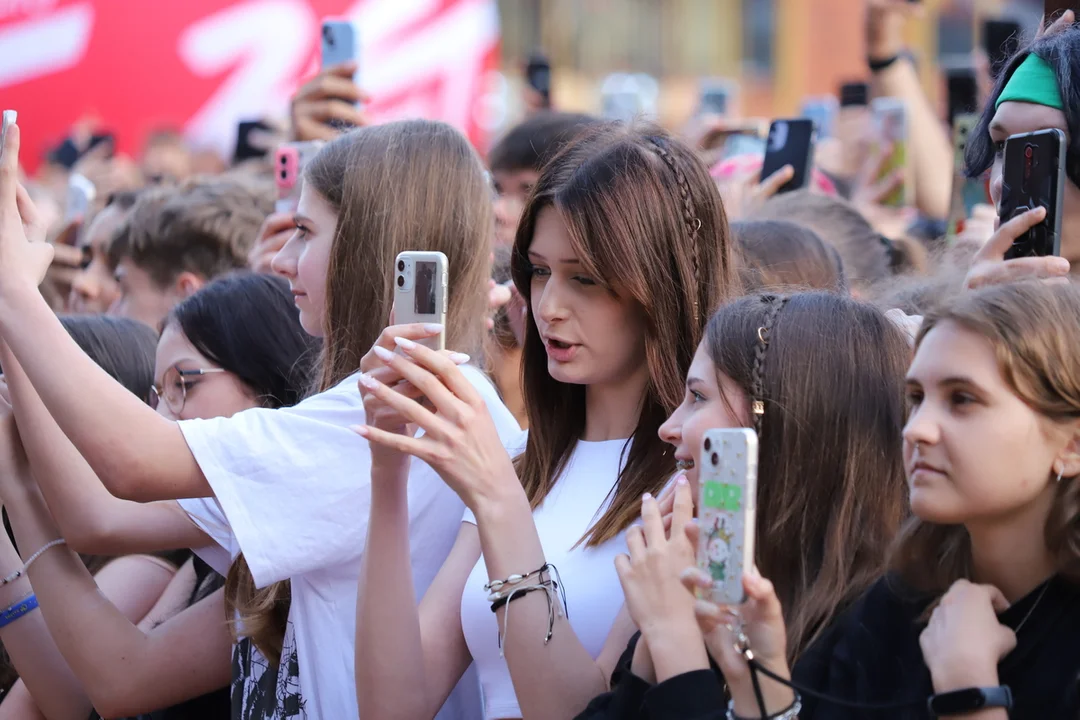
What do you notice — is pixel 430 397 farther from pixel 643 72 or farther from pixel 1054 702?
pixel 643 72

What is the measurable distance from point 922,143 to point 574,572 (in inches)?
134

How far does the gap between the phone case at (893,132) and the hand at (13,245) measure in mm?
3099

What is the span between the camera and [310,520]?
2.45 metres

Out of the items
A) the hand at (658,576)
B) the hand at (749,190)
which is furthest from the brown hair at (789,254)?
the hand at (658,576)

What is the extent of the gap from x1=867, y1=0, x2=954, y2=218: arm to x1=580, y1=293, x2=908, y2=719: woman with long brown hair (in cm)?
292

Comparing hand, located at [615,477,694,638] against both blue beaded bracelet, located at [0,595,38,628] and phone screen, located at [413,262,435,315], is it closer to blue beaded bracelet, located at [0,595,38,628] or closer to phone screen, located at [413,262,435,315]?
phone screen, located at [413,262,435,315]

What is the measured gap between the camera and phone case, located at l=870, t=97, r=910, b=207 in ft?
15.4

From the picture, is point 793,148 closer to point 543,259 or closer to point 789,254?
point 789,254

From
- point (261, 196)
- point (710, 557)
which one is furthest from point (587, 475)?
point (261, 196)

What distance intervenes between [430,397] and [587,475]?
18.7 inches

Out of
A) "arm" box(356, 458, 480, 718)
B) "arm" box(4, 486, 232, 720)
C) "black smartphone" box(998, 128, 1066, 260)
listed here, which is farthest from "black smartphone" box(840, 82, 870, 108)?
"arm" box(356, 458, 480, 718)

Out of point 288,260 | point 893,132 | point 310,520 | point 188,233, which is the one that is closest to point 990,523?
point 310,520

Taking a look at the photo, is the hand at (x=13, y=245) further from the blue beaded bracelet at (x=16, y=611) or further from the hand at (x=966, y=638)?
the hand at (x=966, y=638)

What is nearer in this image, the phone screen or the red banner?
the phone screen
